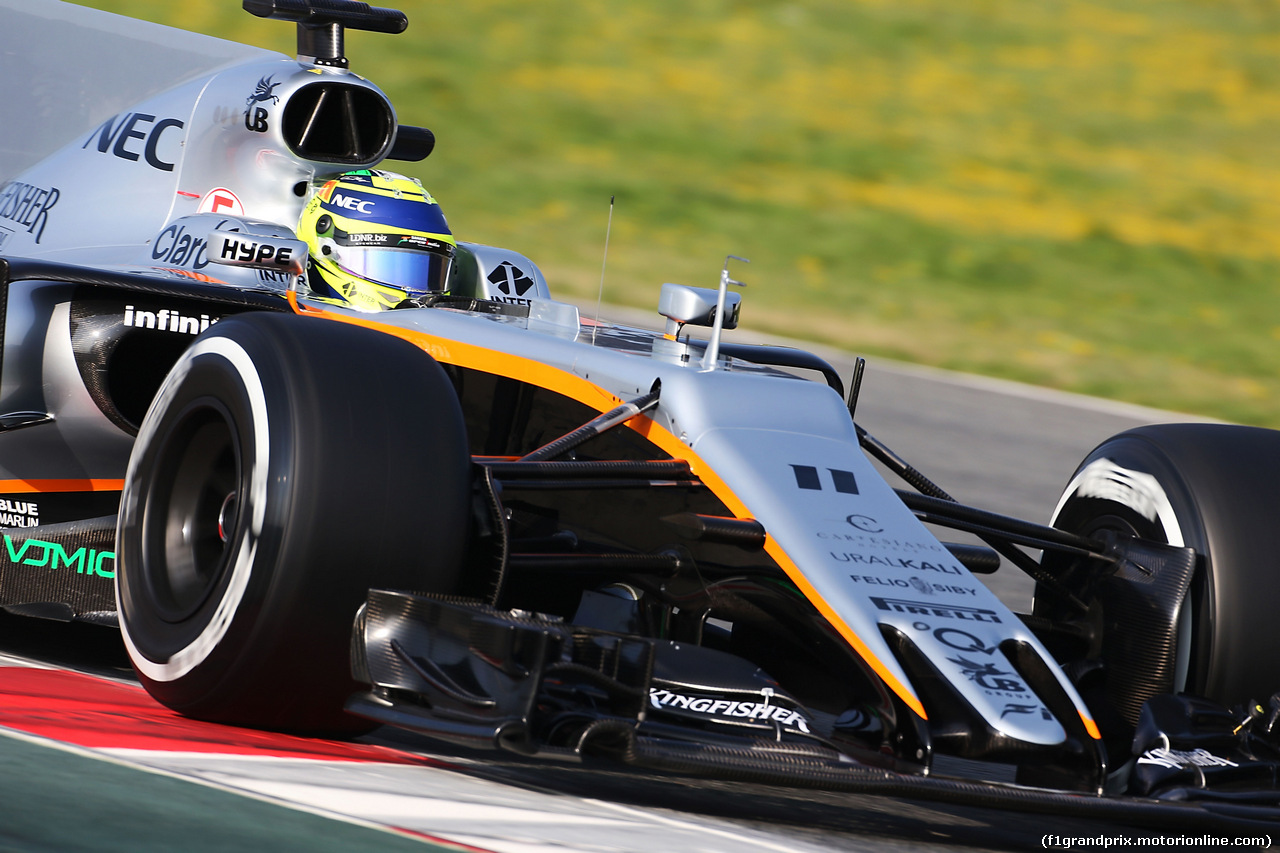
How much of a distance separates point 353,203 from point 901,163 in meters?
14.4

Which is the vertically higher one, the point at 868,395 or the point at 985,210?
the point at 985,210

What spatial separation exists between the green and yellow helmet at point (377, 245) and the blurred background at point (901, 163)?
8.36 m

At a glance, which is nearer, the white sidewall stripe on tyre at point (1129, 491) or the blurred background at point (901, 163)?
the white sidewall stripe on tyre at point (1129, 491)

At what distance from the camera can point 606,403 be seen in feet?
14.1

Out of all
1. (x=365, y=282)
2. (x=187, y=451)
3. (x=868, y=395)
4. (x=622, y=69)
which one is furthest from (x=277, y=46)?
(x=187, y=451)

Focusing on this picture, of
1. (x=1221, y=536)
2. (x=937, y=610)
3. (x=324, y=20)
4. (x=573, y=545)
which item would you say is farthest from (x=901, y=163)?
(x=937, y=610)

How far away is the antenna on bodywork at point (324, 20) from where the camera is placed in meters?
6.00

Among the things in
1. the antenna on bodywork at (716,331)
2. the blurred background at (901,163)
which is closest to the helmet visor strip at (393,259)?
the antenna on bodywork at (716,331)

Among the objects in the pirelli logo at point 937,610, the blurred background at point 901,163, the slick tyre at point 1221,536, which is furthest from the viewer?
the blurred background at point 901,163

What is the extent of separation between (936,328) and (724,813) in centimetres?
1094

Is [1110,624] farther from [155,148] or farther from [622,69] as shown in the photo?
[622,69]

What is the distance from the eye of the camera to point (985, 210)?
17.8 metres

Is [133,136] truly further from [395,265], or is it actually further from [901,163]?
[901,163]

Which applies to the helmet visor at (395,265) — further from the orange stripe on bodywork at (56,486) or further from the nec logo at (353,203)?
the orange stripe on bodywork at (56,486)
